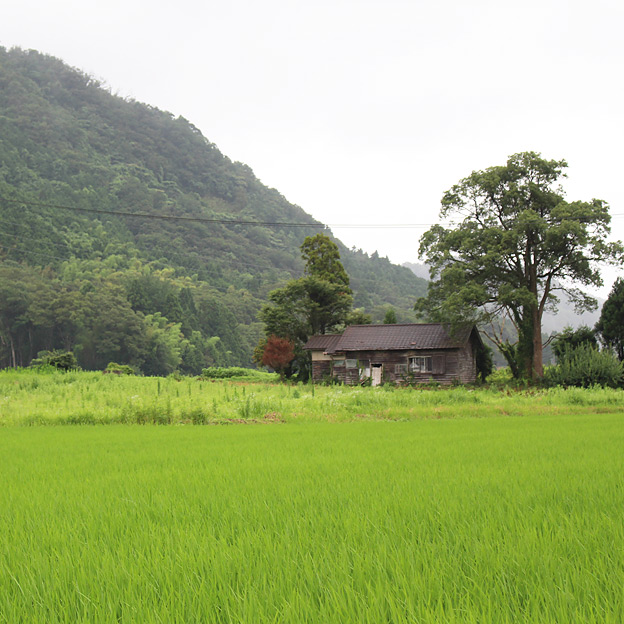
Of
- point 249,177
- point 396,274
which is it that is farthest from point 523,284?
point 249,177

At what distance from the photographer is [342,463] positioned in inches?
217

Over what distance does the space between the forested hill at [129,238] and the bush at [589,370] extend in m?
15.1

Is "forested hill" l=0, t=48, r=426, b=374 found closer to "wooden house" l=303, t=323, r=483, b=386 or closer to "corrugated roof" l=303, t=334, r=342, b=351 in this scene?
"corrugated roof" l=303, t=334, r=342, b=351

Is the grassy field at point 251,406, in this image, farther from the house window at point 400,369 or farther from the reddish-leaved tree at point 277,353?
the reddish-leaved tree at point 277,353

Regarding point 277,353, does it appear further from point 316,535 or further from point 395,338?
point 316,535

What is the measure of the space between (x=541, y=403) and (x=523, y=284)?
12.1m

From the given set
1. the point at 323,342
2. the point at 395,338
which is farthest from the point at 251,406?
the point at 323,342

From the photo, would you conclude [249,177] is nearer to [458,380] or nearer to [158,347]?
[158,347]

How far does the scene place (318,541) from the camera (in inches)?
105

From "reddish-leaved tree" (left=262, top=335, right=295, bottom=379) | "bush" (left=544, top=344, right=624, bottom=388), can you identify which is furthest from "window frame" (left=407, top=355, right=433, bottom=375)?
"reddish-leaved tree" (left=262, top=335, right=295, bottom=379)

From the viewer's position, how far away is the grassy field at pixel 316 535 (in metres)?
1.87

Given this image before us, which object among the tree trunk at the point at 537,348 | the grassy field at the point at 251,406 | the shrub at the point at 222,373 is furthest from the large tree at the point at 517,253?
the shrub at the point at 222,373

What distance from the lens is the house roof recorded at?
31141 millimetres

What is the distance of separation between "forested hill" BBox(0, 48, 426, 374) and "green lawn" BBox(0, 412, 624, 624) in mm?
21312
